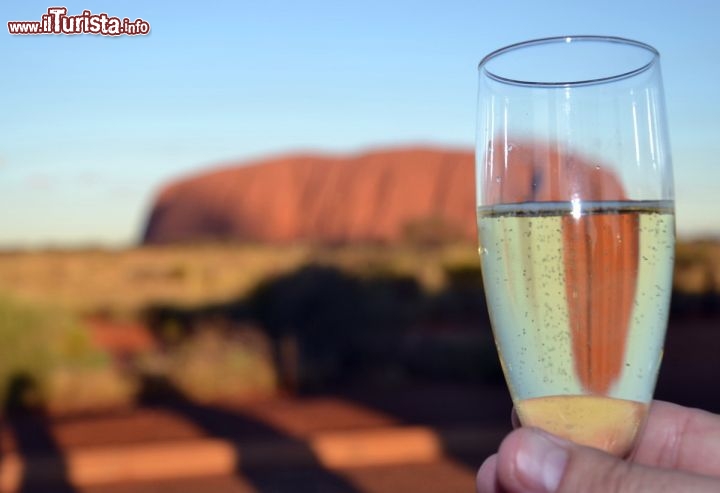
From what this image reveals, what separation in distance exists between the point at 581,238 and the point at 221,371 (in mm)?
9981

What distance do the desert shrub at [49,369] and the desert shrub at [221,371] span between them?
0.59m

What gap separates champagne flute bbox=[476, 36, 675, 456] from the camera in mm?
1292

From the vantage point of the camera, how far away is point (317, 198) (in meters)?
68.2

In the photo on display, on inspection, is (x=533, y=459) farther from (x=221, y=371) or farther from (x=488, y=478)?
(x=221, y=371)

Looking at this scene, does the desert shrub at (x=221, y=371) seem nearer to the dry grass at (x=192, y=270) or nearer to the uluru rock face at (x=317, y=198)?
the dry grass at (x=192, y=270)

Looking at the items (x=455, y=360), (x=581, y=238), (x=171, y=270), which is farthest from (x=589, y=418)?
(x=171, y=270)

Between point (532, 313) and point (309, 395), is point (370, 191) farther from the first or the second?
point (532, 313)

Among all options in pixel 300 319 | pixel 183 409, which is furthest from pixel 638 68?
pixel 300 319

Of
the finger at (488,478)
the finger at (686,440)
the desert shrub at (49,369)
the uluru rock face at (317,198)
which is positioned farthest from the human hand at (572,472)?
the uluru rock face at (317,198)

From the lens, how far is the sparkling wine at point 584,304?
1289 millimetres

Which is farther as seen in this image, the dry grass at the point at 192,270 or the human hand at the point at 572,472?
the dry grass at the point at 192,270

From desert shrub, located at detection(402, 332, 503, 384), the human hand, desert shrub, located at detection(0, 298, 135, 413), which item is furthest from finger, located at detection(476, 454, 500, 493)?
desert shrub, located at detection(402, 332, 503, 384)

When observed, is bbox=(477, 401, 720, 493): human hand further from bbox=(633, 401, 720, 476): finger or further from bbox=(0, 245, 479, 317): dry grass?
bbox=(0, 245, 479, 317): dry grass

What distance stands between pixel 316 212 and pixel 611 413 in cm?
6622
